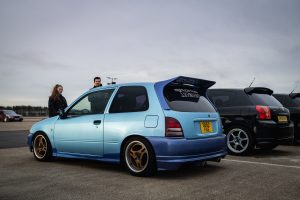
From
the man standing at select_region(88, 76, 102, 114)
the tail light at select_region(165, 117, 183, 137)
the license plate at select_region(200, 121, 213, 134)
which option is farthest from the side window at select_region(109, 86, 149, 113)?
the license plate at select_region(200, 121, 213, 134)

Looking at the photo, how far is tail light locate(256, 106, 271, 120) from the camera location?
7.79 metres

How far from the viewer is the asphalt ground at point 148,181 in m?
4.16

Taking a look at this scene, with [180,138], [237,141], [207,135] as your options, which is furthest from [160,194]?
[237,141]

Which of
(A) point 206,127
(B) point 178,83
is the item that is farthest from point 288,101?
(B) point 178,83

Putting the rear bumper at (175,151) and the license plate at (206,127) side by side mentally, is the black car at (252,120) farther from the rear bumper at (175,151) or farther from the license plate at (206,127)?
the rear bumper at (175,151)

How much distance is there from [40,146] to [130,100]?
255 cm

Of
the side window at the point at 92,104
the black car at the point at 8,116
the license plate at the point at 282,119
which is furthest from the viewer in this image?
the black car at the point at 8,116

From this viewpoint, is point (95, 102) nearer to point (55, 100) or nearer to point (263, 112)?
point (55, 100)

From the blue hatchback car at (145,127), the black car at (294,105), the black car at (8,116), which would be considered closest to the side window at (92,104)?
the blue hatchback car at (145,127)

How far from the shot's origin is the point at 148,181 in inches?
195

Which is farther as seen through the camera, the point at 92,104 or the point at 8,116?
the point at 8,116

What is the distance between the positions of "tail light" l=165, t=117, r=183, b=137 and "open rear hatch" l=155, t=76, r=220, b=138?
0.05m

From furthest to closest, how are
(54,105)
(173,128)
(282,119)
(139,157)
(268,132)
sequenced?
(54,105), (282,119), (268,132), (139,157), (173,128)

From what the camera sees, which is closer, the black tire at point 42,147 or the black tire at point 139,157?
the black tire at point 139,157
